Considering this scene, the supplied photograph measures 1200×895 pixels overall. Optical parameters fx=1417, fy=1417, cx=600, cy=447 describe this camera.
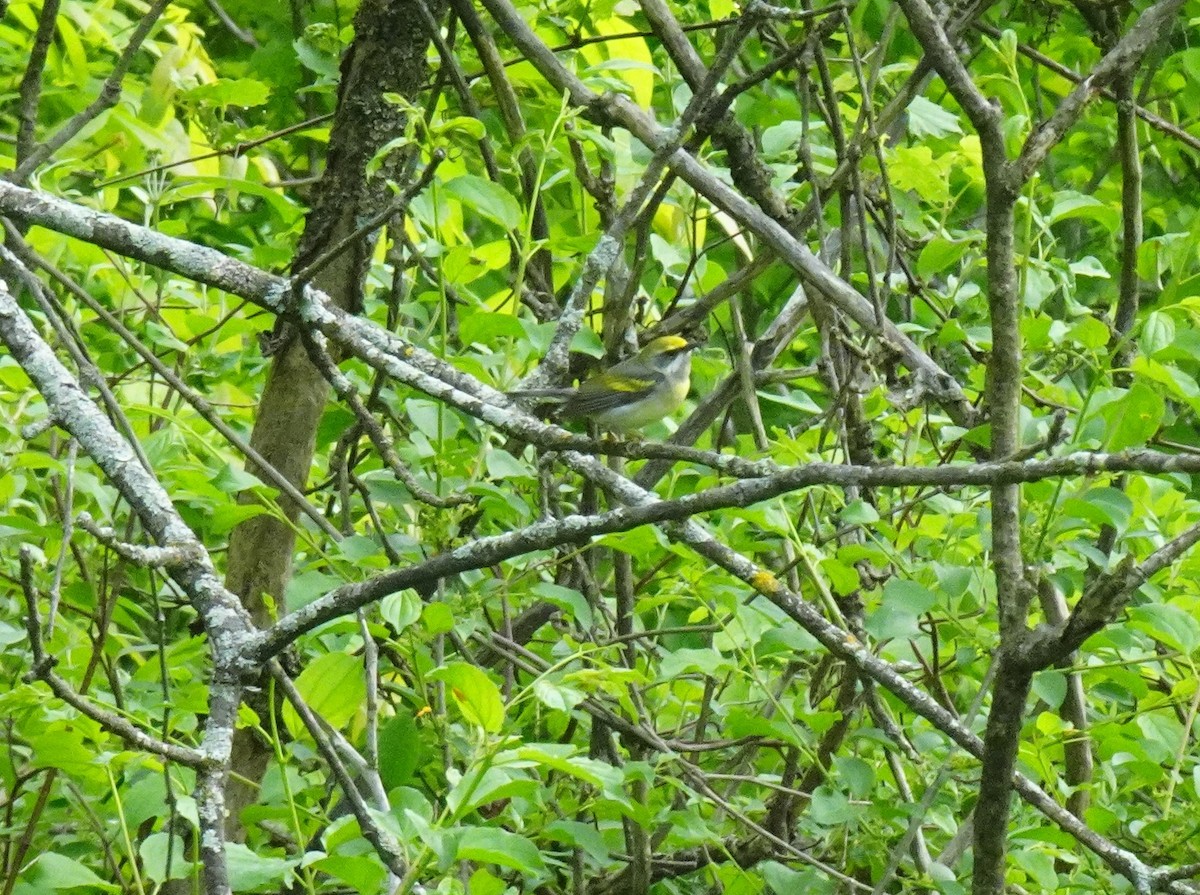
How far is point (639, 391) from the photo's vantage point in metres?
4.73

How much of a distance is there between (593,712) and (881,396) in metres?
1.11

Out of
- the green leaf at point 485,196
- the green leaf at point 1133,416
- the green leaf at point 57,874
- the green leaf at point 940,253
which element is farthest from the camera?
the green leaf at point 940,253

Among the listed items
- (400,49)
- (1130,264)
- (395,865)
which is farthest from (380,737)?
(1130,264)

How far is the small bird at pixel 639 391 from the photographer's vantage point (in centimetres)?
450

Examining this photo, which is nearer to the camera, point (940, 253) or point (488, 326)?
point (488, 326)

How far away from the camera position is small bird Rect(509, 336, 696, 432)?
4500 millimetres

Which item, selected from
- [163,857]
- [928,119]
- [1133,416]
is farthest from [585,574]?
[928,119]

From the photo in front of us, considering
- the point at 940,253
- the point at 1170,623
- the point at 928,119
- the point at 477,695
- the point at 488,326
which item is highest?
the point at 928,119

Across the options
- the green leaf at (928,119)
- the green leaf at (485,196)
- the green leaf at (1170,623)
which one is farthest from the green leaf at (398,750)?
the green leaf at (928,119)

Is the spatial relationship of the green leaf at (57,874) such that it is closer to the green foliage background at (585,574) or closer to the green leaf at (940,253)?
the green foliage background at (585,574)

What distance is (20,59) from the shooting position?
14.9 ft

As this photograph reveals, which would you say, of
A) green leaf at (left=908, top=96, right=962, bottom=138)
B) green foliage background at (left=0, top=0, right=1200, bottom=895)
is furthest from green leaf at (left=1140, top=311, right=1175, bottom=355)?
green leaf at (left=908, top=96, right=962, bottom=138)

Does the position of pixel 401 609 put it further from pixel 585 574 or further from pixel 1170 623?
pixel 1170 623

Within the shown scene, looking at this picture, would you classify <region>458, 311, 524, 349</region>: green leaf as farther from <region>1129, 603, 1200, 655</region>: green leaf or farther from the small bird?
the small bird
